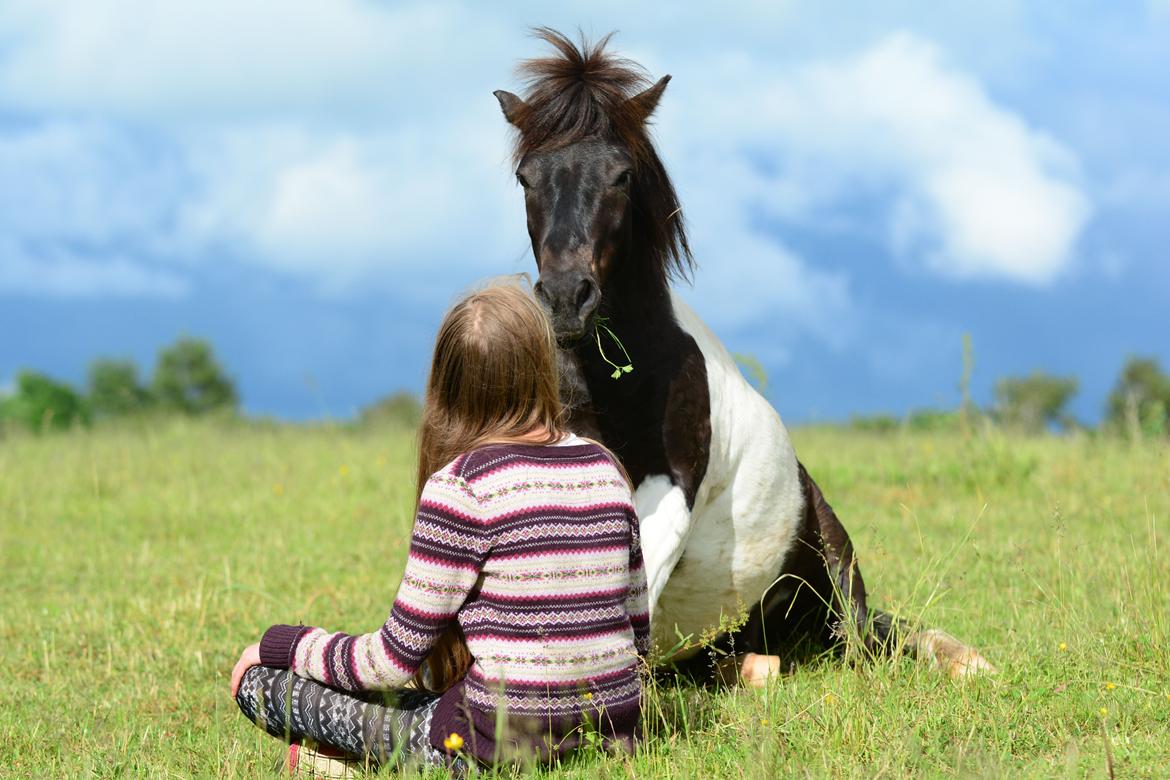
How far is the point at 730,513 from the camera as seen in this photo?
13.7 ft

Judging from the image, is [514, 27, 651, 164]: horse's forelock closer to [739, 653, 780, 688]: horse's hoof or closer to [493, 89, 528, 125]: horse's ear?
[493, 89, 528, 125]: horse's ear

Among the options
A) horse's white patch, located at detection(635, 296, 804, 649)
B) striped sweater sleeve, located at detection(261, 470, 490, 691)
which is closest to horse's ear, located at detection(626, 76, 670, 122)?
horse's white patch, located at detection(635, 296, 804, 649)

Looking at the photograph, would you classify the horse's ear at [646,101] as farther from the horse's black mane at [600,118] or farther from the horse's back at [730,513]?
the horse's back at [730,513]

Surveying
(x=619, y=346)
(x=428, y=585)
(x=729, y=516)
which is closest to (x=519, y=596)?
(x=428, y=585)

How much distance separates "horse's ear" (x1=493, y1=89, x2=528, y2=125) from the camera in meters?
4.02

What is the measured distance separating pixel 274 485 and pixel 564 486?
7397 millimetres

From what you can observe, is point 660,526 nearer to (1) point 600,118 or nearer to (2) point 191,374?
(1) point 600,118

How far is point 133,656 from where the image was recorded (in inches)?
201

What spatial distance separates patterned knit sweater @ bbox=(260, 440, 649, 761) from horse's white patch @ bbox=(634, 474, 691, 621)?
730 millimetres

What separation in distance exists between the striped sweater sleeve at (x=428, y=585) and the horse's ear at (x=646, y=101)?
172cm

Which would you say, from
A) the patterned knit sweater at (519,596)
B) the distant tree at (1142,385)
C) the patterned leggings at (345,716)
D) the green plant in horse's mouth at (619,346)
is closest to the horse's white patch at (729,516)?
the green plant in horse's mouth at (619,346)

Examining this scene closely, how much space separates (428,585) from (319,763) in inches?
33.2

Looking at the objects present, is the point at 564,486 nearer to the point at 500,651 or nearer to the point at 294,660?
the point at 500,651

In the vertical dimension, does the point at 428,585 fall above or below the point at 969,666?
above
